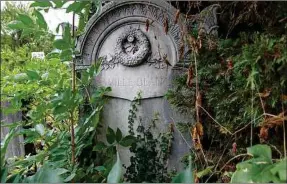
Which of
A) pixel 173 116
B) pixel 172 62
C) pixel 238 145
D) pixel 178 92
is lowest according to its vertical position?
pixel 238 145

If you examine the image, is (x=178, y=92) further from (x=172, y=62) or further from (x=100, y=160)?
(x=100, y=160)

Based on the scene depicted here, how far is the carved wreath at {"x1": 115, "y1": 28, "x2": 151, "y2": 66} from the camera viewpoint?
2.07m

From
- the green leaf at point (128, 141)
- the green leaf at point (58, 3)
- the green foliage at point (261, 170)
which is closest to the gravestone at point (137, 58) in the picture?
the green leaf at point (128, 141)

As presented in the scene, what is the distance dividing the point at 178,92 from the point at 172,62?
19 centimetres

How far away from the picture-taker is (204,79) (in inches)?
71.7

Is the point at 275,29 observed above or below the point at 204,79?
above

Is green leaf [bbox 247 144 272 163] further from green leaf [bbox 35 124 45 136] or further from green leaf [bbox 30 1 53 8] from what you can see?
green leaf [bbox 35 124 45 136]

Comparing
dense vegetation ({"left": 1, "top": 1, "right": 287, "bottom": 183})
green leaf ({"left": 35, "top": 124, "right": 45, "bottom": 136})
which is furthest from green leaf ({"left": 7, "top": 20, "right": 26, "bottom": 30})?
green leaf ({"left": 35, "top": 124, "right": 45, "bottom": 136})

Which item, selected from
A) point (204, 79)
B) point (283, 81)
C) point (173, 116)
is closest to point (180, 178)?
point (283, 81)

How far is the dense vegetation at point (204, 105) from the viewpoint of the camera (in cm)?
140

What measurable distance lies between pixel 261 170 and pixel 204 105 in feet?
2.84

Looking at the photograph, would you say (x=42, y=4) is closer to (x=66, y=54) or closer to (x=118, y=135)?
(x=66, y=54)

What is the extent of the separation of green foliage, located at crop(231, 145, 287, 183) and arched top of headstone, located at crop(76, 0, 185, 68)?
3.46 feet

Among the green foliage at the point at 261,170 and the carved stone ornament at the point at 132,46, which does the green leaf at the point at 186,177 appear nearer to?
the green foliage at the point at 261,170
